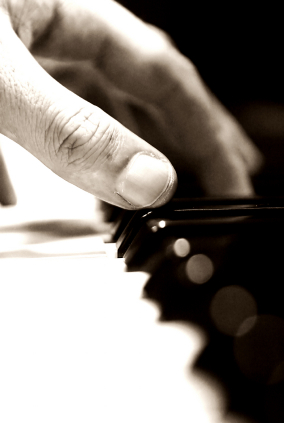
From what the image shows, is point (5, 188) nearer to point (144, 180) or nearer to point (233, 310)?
point (144, 180)

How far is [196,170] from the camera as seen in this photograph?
565 millimetres

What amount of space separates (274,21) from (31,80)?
0.36 metres

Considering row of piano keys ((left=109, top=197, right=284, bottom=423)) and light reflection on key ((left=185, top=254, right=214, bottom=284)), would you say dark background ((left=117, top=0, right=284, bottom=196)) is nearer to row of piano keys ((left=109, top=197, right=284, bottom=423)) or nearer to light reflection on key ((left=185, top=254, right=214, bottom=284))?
row of piano keys ((left=109, top=197, right=284, bottom=423))

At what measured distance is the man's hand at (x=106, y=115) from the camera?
43 centimetres

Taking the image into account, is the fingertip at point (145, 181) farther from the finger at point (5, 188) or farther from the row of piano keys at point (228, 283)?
the finger at point (5, 188)

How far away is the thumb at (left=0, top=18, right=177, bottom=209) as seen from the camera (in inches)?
16.6

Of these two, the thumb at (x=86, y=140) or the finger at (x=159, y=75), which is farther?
the finger at (x=159, y=75)

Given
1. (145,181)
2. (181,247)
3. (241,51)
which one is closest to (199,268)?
(181,247)

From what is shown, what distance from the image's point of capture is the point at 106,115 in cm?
43

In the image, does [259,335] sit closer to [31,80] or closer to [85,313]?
[85,313]

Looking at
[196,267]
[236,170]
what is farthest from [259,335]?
[236,170]

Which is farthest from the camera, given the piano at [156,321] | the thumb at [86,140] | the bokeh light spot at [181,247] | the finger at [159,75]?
the finger at [159,75]

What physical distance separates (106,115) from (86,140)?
0.14ft

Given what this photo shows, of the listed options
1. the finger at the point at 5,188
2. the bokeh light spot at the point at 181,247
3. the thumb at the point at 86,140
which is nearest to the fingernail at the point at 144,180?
the thumb at the point at 86,140
